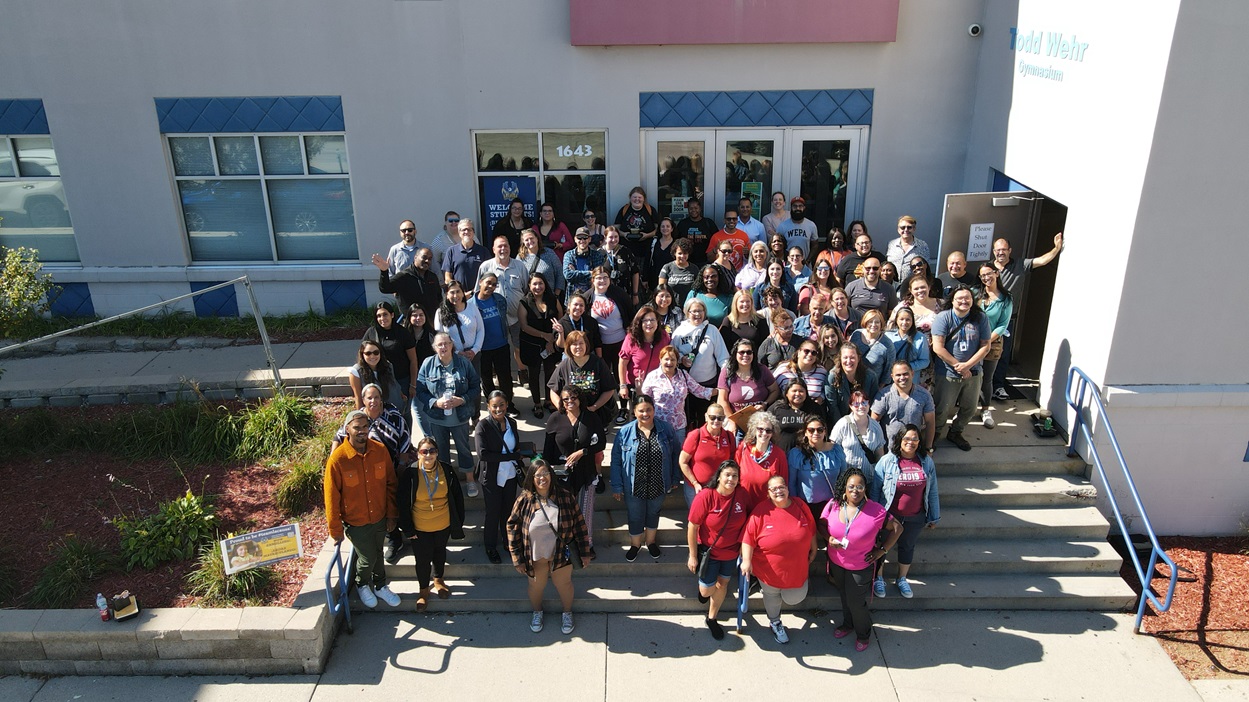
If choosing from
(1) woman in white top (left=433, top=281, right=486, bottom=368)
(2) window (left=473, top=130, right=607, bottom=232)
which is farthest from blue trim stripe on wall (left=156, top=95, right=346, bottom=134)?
(1) woman in white top (left=433, top=281, right=486, bottom=368)

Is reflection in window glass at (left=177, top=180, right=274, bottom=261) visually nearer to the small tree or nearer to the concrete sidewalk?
the small tree

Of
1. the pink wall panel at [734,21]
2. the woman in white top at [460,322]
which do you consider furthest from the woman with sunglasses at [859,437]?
the pink wall panel at [734,21]

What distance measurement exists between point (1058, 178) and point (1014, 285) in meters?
1.10

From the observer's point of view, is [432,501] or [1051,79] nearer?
[432,501]

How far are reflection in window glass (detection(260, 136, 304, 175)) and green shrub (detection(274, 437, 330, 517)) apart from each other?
472 cm

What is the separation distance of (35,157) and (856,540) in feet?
37.7

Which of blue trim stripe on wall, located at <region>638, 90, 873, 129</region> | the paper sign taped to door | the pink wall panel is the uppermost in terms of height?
the pink wall panel

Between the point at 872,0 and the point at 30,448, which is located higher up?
the point at 872,0

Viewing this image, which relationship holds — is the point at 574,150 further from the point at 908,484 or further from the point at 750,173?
the point at 908,484

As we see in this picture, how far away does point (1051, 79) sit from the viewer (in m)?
8.23

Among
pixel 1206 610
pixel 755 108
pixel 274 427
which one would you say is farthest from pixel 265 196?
pixel 1206 610

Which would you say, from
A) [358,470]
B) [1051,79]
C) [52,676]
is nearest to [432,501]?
[358,470]

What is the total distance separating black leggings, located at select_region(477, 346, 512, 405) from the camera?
8234 millimetres

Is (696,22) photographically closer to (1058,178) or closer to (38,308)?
(1058,178)
